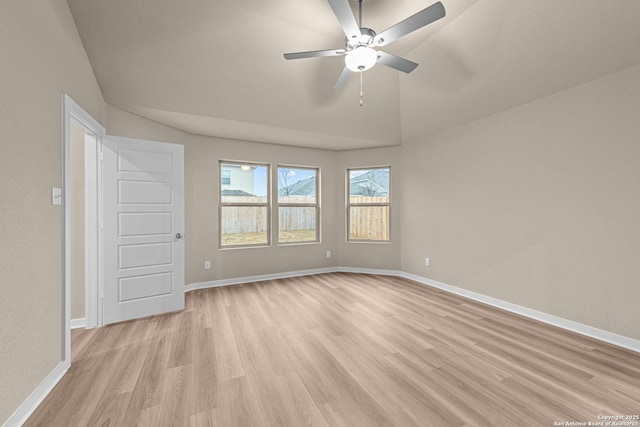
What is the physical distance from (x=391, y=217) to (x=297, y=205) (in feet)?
6.05

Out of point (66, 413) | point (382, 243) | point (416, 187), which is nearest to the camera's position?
point (66, 413)

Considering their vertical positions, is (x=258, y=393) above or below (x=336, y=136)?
below

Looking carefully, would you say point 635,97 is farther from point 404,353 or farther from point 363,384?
point 363,384

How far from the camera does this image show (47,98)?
1857 millimetres

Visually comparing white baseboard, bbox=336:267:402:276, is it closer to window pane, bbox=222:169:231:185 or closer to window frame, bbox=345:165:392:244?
window frame, bbox=345:165:392:244

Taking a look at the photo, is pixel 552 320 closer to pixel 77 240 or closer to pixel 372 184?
pixel 372 184

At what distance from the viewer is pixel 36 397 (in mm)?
1717

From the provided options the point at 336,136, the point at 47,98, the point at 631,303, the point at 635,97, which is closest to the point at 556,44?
the point at 635,97

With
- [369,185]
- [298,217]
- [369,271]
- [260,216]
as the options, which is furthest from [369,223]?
[260,216]

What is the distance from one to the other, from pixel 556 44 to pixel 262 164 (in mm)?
4114

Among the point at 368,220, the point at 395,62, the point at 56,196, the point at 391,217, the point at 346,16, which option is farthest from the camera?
the point at 368,220

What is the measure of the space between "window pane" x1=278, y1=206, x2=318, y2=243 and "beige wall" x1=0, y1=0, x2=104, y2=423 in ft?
10.7

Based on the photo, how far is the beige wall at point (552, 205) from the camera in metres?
2.46

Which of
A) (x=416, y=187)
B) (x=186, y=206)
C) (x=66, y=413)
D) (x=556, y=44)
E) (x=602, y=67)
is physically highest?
(x=556, y=44)
